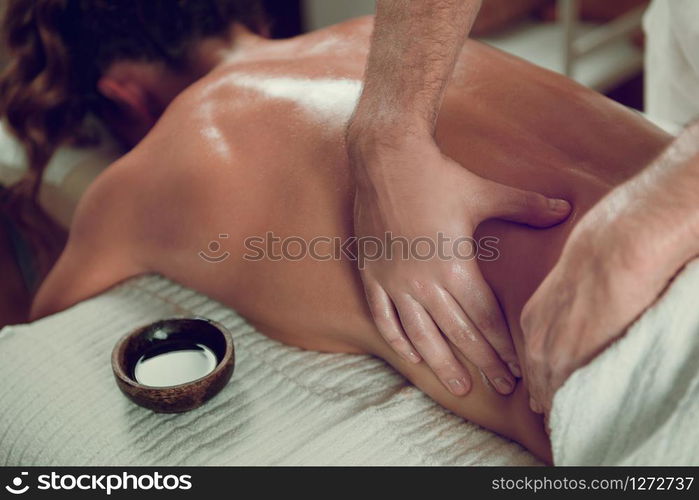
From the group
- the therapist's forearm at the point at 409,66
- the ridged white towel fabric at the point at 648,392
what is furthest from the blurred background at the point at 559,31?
the ridged white towel fabric at the point at 648,392

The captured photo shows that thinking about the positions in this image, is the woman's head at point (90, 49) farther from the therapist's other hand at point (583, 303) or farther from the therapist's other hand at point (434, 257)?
the therapist's other hand at point (583, 303)

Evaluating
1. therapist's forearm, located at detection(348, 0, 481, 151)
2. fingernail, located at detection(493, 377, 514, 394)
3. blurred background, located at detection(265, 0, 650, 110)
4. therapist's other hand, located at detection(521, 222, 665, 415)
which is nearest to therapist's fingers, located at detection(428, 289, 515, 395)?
fingernail, located at detection(493, 377, 514, 394)

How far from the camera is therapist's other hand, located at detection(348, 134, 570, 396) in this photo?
90 cm

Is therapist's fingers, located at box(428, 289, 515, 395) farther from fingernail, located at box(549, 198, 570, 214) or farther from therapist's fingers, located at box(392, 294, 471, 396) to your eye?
fingernail, located at box(549, 198, 570, 214)

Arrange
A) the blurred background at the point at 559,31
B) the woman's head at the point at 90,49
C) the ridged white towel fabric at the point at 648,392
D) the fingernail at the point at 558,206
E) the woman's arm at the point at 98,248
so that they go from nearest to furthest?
the ridged white towel fabric at the point at 648,392
the fingernail at the point at 558,206
the woman's arm at the point at 98,248
the woman's head at the point at 90,49
the blurred background at the point at 559,31

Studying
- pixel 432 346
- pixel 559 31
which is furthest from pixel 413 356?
pixel 559 31

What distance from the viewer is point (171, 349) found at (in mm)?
1008

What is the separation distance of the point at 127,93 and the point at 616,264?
3.41 ft

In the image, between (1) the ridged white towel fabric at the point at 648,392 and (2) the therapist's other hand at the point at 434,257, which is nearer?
(1) the ridged white towel fabric at the point at 648,392

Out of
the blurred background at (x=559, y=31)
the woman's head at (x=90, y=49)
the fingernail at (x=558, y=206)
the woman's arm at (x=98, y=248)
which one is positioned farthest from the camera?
the blurred background at (x=559, y=31)

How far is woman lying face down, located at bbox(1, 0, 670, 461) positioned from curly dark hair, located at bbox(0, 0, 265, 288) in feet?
0.53

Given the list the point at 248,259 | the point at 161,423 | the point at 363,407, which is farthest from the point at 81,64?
the point at 363,407

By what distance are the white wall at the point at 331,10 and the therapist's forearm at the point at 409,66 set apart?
1548 mm

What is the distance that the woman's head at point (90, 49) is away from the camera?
1367 millimetres
